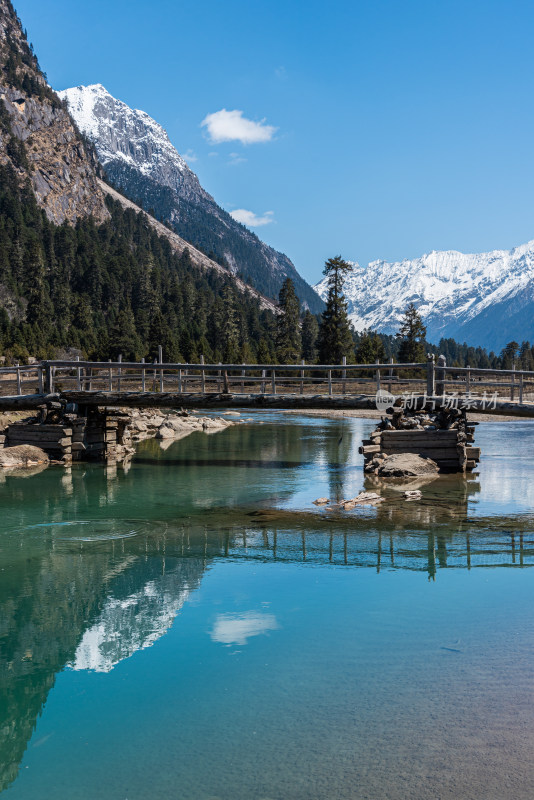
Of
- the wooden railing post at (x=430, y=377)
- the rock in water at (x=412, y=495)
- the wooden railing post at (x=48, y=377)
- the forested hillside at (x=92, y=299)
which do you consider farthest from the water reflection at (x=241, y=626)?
the forested hillside at (x=92, y=299)

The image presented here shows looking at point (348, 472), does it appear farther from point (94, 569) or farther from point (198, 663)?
point (198, 663)

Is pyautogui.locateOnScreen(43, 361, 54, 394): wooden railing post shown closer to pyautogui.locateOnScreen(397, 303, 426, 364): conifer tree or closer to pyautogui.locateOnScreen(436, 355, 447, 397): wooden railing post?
pyautogui.locateOnScreen(436, 355, 447, 397): wooden railing post

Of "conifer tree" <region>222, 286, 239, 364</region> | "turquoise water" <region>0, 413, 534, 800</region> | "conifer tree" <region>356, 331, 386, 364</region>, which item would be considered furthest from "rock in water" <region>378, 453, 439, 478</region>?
"conifer tree" <region>222, 286, 239, 364</region>

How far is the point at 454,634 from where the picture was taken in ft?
27.5

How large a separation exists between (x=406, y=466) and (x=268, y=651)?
12400mm

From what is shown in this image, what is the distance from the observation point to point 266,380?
27281 mm

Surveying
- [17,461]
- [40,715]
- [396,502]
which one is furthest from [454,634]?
[17,461]

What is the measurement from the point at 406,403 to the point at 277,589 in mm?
12560

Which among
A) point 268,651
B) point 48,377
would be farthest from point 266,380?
point 268,651

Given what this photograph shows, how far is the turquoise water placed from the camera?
5.76m

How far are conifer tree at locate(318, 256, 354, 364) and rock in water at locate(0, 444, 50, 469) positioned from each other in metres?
47.8

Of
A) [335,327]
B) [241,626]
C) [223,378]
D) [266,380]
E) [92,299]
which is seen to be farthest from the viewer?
[92,299]

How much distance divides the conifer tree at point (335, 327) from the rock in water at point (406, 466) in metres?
49.8

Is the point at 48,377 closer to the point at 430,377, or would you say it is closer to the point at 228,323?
the point at 430,377
